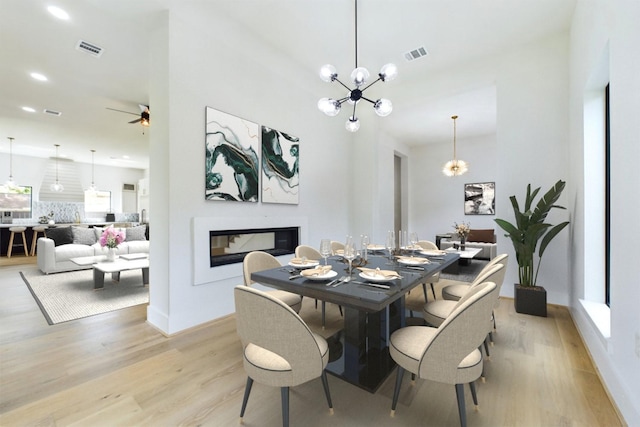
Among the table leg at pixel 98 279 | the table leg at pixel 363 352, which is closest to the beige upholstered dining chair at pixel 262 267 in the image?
the table leg at pixel 363 352

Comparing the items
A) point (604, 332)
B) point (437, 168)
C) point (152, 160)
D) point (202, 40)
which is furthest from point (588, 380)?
point (437, 168)

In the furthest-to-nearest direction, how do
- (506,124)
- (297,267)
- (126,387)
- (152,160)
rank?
(506,124) → (152,160) → (297,267) → (126,387)

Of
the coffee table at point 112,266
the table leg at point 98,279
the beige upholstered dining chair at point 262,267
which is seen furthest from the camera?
the table leg at point 98,279

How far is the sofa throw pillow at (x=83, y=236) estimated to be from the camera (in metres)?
5.95

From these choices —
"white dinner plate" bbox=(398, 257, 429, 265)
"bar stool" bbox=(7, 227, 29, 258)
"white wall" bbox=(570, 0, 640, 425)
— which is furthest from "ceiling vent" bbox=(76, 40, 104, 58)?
"bar stool" bbox=(7, 227, 29, 258)

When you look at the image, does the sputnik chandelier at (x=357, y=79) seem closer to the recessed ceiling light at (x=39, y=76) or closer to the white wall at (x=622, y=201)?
the white wall at (x=622, y=201)

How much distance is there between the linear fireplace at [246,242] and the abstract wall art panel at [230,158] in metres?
0.43

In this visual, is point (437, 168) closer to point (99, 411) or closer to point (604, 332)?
point (604, 332)

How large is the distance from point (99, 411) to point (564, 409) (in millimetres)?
2706

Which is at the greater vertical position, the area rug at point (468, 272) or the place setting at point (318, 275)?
the place setting at point (318, 275)

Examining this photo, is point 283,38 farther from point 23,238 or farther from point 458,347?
point 23,238

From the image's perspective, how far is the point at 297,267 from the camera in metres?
2.07

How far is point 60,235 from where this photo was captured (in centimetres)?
576

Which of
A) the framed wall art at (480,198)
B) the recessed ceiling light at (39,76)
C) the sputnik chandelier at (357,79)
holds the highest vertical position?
the recessed ceiling light at (39,76)
